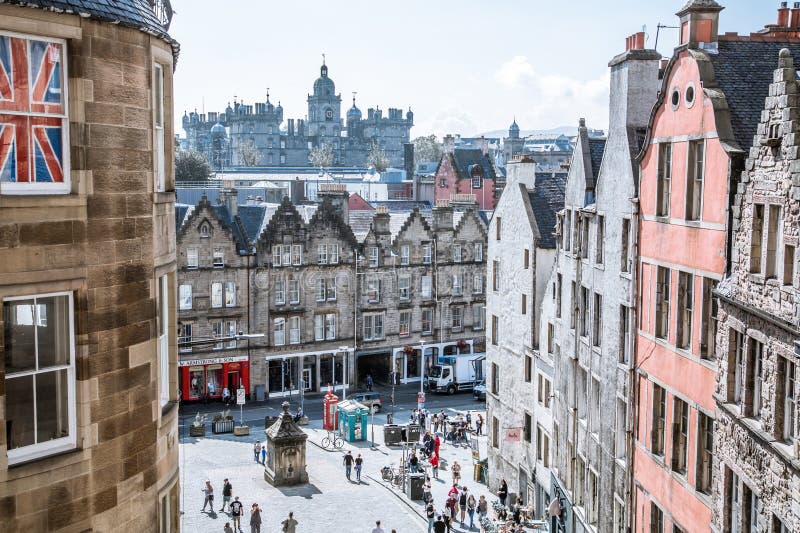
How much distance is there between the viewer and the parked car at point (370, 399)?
2062 inches

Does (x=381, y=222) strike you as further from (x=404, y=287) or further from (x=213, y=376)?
(x=213, y=376)

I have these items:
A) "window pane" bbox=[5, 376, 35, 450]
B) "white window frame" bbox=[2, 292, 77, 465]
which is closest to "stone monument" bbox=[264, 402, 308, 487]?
"white window frame" bbox=[2, 292, 77, 465]

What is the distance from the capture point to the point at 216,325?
5550cm

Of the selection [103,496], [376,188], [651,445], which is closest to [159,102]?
[103,496]

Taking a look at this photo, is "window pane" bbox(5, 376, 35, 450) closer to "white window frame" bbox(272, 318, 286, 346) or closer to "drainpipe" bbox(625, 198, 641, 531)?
"drainpipe" bbox(625, 198, 641, 531)

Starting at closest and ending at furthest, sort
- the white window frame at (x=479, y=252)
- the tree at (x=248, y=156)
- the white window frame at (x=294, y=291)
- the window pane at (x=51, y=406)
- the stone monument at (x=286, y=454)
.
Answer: the window pane at (x=51, y=406)
the stone monument at (x=286, y=454)
the white window frame at (x=294, y=291)
the white window frame at (x=479, y=252)
the tree at (x=248, y=156)

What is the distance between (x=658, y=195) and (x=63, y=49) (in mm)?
16052

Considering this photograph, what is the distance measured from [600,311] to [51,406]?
792 inches

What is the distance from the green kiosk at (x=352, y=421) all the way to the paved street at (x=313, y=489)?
0.78 meters

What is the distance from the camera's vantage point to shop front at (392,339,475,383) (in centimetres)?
6178

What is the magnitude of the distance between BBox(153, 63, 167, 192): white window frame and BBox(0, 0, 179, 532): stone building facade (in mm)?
279

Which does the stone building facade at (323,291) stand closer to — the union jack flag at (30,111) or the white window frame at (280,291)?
the white window frame at (280,291)

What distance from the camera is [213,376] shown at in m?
56.0

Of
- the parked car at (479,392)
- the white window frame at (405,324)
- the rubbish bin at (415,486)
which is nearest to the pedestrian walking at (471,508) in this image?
the rubbish bin at (415,486)
